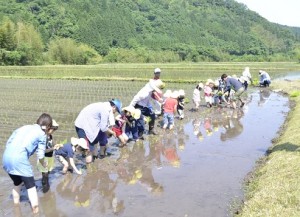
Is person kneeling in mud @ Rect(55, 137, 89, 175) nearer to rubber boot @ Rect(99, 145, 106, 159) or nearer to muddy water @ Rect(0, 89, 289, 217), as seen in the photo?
muddy water @ Rect(0, 89, 289, 217)

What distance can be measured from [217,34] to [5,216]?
160 m

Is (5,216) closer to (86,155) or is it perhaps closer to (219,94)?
(86,155)

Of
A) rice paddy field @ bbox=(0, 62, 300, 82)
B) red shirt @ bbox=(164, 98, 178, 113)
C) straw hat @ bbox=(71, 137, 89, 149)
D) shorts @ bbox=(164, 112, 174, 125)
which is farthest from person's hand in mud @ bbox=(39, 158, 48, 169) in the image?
rice paddy field @ bbox=(0, 62, 300, 82)

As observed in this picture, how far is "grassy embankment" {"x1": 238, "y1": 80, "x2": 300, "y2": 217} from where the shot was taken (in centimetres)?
531

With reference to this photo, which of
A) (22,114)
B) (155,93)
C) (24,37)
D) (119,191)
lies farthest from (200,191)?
(24,37)

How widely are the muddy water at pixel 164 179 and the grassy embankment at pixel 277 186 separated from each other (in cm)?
34

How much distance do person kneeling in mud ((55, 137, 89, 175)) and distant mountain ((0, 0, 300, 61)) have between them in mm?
82730

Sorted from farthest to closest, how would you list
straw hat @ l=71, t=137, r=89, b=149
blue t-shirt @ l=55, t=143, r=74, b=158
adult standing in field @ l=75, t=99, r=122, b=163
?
adult standing in field @ l=75, t=99, r=122, b=163 < straw hat @ l=71, t=137, r=89, b=149 < blue t-shirt @ l=55, t=143, r=74, b=158

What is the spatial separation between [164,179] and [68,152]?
77.7 inches

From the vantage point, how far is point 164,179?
743 cm

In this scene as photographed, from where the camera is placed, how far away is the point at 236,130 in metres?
12.4

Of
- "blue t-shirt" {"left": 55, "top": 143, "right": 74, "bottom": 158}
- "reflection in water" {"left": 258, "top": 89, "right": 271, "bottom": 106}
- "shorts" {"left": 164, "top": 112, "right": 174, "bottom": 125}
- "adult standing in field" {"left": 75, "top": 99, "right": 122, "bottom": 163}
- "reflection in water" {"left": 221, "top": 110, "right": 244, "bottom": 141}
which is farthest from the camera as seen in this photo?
"reflection in water" {"left": 258, "top": 89, "right": 271, "bottom": 106}

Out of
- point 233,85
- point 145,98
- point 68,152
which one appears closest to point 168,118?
point 145,98

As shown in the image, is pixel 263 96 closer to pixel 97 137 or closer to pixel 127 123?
pixel 127 123
